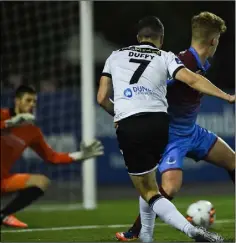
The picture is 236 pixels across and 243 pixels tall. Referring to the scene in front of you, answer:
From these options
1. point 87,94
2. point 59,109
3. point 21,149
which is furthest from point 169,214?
point 59,109

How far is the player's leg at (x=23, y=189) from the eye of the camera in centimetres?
892

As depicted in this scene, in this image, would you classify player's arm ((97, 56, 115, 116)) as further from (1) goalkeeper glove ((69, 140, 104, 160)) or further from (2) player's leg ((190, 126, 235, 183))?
(1) goalkeeper glove ((69, 140, 104, 160))

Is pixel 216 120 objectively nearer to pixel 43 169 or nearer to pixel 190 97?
pixel 43 169

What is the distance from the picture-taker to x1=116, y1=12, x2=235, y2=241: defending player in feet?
24.1

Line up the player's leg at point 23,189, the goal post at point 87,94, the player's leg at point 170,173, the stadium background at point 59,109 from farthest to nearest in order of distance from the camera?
the stadium background at point 59,109, the goal post at point 87,94, the player's leg at point 23,189, the player's leg at point 170,173

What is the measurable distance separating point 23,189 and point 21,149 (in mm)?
679

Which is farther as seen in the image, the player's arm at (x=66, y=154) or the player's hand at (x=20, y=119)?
the player's arm at (x=66, y=154)

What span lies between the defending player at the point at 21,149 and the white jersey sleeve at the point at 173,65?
2811mm

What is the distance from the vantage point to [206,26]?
293 inches

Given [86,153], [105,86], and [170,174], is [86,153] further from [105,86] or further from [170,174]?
[105,86]

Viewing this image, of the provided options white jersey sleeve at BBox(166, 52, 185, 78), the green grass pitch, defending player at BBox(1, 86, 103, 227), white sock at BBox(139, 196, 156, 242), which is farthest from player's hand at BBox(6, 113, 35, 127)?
white jersey sleeve at BBox(166, 52, 185, 78)

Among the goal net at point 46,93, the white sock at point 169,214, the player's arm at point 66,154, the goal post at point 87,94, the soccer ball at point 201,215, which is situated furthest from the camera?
the goal net at point 46,93

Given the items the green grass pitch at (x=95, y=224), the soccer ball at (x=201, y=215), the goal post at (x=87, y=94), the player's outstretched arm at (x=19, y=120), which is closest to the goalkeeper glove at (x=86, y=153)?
the player's outstretched arm at (x=19, y=120)

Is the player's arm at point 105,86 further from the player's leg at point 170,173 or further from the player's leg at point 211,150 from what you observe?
the player's leg at point 211,150
